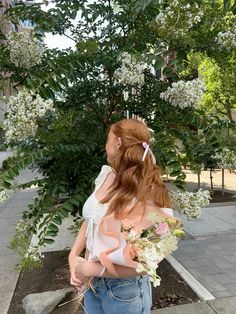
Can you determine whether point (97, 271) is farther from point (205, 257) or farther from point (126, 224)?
point (205, 257)

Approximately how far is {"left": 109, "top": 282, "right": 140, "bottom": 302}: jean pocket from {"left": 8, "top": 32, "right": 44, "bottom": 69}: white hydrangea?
2.32 metres

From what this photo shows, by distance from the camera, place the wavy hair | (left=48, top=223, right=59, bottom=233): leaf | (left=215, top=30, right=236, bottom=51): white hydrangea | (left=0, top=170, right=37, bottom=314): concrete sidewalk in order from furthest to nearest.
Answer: (left=0, top=170, right=37, bottom=314): concrete sidewalk
(left=215, top=30, right=236, bottom=51): white hydrangea
(left=48, top=223, right=59, bottom=233): leaf
the wavy hair

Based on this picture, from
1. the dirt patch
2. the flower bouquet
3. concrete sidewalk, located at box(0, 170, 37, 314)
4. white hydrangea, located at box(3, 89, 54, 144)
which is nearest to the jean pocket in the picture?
the flower bouquet

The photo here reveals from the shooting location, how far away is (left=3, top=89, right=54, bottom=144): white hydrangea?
3.02 metres

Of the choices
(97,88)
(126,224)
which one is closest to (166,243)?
(126,224)

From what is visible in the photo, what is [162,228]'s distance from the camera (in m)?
1.78

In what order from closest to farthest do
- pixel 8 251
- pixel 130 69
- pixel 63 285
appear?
pixel 130 69 → pixel 63 285 → pixel 8 251

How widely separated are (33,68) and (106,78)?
857mm

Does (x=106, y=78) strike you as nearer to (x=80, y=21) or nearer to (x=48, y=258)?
(x=80, y=21)

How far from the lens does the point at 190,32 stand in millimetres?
3512

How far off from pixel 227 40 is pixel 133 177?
2124mm

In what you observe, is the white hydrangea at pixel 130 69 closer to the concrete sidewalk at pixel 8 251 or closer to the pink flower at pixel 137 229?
the pink flower at pixel 137 229

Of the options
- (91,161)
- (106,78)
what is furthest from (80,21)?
(91,161)

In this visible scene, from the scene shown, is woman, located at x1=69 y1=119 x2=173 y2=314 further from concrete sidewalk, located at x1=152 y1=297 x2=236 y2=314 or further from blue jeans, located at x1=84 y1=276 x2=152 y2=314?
concrete sidewalk, located at x1=152 y1=297 x2=236 y2=314
